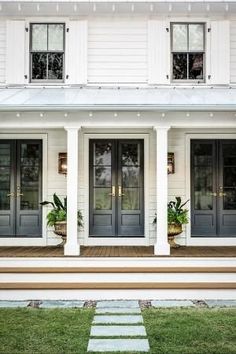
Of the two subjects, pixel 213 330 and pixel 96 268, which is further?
pixel 96 268

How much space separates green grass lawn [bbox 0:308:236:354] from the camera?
4723 millimetres

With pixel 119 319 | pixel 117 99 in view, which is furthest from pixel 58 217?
pixel 119 319

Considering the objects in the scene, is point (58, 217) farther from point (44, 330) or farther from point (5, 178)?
point (44, 330)

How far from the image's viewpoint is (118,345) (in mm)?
4863

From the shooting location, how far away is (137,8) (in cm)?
897

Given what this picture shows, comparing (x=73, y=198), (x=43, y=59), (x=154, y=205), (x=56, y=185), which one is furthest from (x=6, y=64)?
(x=154, y=205)

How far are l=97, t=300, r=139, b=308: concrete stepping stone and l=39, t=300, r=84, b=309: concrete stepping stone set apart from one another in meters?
0.30

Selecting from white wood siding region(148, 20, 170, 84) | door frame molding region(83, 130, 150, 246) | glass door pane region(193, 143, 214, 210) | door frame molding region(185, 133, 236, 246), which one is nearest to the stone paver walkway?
door frame molding region(83, 130, 150, 246)

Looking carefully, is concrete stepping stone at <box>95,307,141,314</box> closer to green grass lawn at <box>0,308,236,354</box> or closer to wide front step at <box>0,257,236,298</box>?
green grass lawn at <box>0,308,236,354</box>

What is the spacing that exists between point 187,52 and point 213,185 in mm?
2712

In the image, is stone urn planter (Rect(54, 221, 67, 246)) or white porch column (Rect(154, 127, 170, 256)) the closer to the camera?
white porch column (Rect(154, 127, 170, 256))

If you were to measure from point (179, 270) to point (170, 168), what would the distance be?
2.35 metres

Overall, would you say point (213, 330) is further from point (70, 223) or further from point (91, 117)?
point (91, 117)

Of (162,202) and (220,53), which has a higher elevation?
(220,53)
